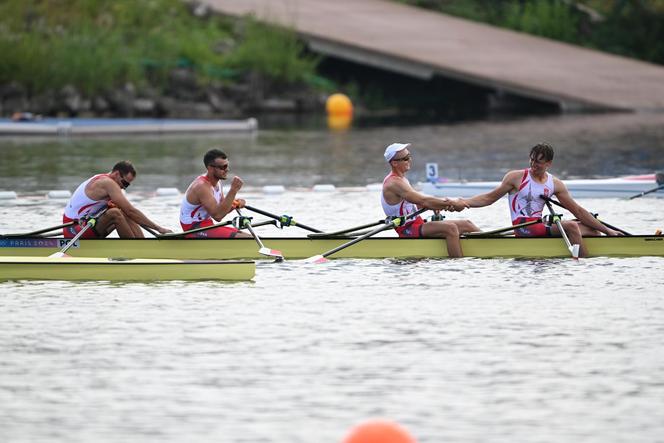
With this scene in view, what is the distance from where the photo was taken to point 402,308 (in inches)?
607

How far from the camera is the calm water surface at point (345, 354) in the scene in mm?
11312

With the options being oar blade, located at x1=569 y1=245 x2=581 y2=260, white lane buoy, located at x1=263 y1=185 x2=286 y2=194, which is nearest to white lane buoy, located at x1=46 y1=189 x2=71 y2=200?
white lane buoy, located at x1=263 y1=185 x2=286 y2=194

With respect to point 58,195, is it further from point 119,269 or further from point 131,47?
point 131,47

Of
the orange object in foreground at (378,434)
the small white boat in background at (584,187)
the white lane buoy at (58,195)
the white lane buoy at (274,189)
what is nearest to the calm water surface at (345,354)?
the orange object in foreground at (378,434)

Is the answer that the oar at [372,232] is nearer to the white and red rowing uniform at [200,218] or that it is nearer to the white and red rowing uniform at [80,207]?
the white and red rowing uniform at [200,218]

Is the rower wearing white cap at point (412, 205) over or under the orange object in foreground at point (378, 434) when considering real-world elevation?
over

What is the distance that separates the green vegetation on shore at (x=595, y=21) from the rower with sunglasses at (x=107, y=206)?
103 ft

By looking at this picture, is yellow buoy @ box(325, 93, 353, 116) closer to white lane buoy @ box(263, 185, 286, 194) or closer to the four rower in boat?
white lane buoy @ box(263, 185, 286, 194)

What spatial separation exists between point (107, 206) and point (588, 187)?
10009 millimetres

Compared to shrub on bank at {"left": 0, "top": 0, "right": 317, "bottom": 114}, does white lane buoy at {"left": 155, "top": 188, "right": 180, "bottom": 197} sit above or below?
below

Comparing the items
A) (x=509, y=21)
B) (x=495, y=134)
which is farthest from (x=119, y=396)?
(x=509, y=21)

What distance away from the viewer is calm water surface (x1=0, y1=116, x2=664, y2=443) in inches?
445

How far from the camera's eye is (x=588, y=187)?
82.7 feet

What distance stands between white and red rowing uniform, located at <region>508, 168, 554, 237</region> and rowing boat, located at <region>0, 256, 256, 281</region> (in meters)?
3.42
